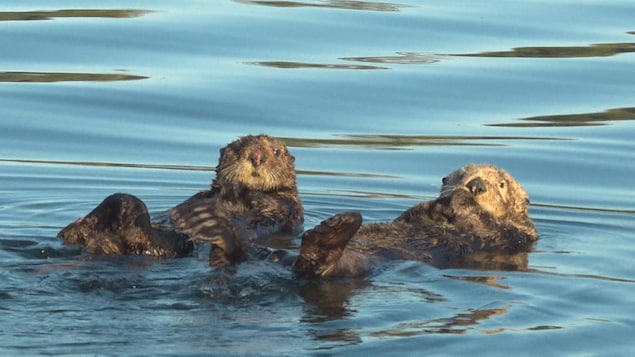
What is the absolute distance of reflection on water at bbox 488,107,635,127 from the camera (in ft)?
45.1

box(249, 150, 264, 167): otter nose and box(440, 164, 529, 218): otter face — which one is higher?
box(249, 150, 264, 167): otter nose

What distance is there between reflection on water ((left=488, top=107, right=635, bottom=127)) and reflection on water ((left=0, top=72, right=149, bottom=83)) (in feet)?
13.4

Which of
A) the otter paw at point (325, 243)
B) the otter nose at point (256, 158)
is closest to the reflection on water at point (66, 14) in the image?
the otter nose at point (256, 158)

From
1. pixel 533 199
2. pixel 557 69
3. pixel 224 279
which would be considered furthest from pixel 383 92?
pixel 224 279

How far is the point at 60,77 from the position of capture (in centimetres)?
1491

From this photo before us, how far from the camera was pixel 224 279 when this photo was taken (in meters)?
7.75

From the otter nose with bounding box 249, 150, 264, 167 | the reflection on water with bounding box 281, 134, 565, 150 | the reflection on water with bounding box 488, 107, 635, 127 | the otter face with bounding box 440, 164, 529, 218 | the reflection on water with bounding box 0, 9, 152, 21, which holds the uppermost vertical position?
the reflection on water with bounding box 0, 9, 152, 21

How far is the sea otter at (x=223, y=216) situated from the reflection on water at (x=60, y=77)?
4.64 meters

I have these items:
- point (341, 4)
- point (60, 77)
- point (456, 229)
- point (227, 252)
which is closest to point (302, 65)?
point (60, 77)

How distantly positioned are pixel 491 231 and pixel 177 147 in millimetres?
4130

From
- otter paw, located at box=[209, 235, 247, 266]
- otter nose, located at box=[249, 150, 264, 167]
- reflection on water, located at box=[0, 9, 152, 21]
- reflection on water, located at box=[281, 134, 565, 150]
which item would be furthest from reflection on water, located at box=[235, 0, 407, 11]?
otter paw, located at box=[209, 235, 247, 266]

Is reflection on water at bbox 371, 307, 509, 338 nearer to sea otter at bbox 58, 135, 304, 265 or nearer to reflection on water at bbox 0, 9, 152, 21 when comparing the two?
sea otter at bbox 58, 135, 304, 265

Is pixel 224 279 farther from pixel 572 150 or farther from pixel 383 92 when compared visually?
pixel 383 92

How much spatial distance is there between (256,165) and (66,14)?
816 centimetres
